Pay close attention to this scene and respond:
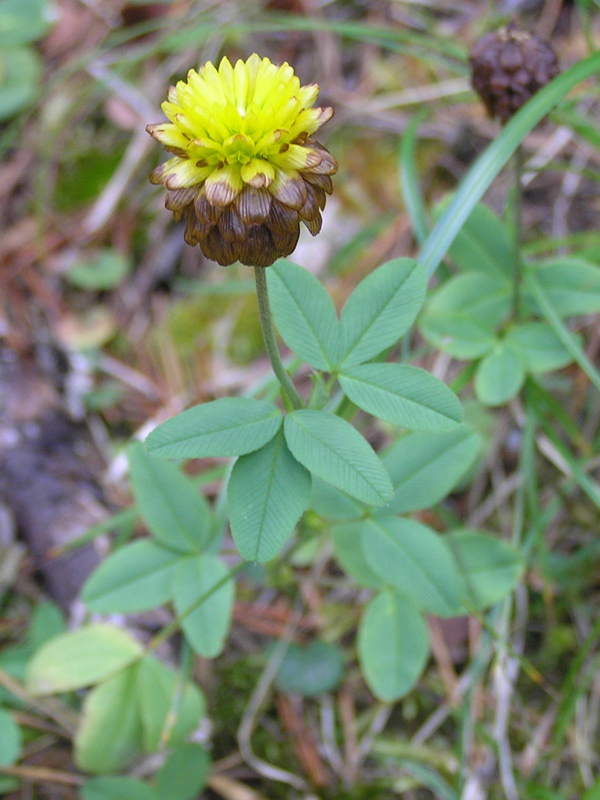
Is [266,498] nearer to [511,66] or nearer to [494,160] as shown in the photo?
[494,160]

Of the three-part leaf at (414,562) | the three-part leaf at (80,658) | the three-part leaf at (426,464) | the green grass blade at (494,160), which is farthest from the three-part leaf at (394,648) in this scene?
the green grass blade at (494,160)

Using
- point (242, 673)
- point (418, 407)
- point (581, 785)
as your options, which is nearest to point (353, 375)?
point (418, 407)

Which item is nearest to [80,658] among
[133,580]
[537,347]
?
[133,580]

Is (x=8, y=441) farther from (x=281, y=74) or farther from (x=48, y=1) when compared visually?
(x=48, y=1)

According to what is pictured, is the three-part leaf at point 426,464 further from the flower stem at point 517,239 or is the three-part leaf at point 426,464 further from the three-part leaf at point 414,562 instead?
the flower stem at point 517,239

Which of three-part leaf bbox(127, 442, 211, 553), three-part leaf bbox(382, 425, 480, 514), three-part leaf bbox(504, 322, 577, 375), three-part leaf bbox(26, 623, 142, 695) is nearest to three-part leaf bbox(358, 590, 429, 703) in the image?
three-part leaf bbox(382, 425, 480, 514)
